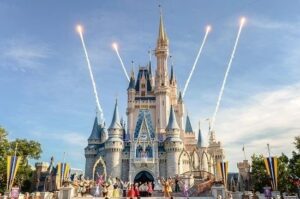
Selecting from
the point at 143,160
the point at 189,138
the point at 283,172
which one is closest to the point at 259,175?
the point at 283,172

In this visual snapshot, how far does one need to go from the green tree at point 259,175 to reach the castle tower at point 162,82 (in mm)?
30298

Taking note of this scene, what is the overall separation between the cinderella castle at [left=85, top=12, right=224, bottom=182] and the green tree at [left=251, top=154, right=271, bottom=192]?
57.1 feet

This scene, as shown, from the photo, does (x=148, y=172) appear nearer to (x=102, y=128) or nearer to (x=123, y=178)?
(x=123, y=178)

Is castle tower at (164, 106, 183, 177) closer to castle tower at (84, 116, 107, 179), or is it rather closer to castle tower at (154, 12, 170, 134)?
castle tower at (154, 12, 170, 134)

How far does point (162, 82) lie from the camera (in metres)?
90.6

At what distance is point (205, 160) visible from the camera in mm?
80125

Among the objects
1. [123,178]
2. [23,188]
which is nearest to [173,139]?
[123,178]

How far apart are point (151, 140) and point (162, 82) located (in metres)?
19.2

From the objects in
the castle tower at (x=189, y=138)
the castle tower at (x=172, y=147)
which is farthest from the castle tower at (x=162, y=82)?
the castle tower at (x=189, y=138)

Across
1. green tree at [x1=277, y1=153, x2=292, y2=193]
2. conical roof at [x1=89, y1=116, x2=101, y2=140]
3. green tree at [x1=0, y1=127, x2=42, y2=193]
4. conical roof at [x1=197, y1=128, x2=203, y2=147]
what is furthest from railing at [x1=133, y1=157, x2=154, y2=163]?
green tree at [x1=277, y1=153, x2=292, y2=193]

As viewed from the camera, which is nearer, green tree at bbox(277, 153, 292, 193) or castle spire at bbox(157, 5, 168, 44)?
green tree at bbox(277, 153, 292, 193)

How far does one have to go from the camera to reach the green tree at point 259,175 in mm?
56000

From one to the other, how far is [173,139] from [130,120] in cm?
1557

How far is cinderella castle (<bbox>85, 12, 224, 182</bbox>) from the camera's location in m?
75.9
